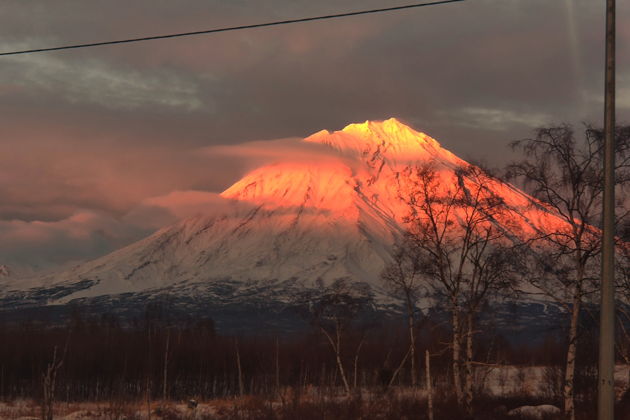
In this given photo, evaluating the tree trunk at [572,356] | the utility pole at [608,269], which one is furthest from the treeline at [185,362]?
the utility pole at [608,269]

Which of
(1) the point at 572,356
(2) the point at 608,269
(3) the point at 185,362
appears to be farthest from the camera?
(3) the point at 185,362

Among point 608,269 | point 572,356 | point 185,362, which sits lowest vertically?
point 185,362

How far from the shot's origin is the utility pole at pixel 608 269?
47.3 feet

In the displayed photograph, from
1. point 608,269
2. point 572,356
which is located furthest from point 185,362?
point 608,269

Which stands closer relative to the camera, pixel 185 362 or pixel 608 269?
pixel 608 269

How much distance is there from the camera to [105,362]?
123750 millimetres

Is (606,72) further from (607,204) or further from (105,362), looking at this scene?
(105,362)

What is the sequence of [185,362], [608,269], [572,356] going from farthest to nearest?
[185,362], [572,356], [608,269]

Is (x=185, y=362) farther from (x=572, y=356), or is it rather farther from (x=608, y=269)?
(x=608, y=269)

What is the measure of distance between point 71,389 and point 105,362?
16.8m

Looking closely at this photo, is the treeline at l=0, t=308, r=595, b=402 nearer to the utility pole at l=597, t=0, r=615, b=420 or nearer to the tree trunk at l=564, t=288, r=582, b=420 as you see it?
the tree trunk at l=564, t=288, r=582, b=420

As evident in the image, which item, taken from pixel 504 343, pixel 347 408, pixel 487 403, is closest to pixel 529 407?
pixel 487 403

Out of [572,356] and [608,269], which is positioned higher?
[608,269]

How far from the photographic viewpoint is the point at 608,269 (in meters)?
14.6
